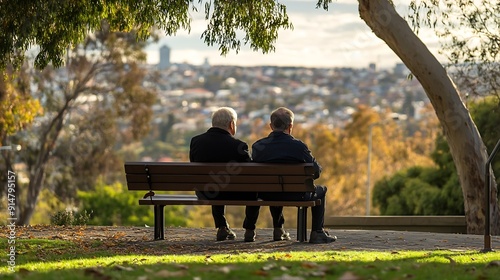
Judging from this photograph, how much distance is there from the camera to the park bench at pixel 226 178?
1177 centimetres

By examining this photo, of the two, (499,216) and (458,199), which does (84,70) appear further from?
(499,216)

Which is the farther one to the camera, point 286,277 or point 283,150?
point 283,150

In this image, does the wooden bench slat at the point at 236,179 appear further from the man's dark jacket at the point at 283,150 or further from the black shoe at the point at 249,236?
the black shoe at the point at 249,236

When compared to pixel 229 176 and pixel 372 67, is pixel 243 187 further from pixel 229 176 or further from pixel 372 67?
pixel 372 67

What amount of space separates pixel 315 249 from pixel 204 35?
7222 mm

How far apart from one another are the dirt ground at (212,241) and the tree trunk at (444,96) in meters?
4.56

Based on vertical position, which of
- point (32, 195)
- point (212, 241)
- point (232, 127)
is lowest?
Result: point (32, 195)

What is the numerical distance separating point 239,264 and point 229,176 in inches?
118

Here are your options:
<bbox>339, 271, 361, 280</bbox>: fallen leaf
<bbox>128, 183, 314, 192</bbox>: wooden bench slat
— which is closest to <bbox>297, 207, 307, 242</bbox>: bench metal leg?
<bbox>128, 183, 314, 192</bbox>: wooden bench slat

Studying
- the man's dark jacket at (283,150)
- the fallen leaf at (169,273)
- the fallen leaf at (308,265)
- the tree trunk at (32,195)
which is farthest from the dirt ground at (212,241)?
the tree trunk at (32,195)

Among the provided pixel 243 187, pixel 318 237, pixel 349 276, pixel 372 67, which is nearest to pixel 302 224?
pixel 318 237

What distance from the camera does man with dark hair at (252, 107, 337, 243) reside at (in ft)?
39.1

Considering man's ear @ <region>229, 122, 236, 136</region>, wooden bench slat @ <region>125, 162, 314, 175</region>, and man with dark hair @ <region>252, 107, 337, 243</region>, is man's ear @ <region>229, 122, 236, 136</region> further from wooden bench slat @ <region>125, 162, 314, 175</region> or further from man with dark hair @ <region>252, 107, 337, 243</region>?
wooden bench slat @ <region>125, 162, 314, 175</region>

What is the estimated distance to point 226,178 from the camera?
11836 mm
